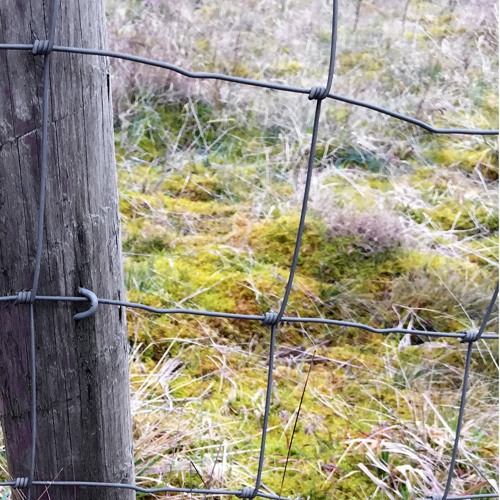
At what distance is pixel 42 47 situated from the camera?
2.66 ft

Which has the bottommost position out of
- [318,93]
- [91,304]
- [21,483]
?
[21,483]

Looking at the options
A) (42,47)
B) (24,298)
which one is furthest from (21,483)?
(42,47)

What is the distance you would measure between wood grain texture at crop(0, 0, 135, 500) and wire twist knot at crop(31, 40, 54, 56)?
19mm

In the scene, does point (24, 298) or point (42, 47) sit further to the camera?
point (24, 298)

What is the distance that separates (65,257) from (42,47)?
0.30m

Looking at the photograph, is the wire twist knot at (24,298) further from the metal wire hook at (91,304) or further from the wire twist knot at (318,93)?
the wire twist knot at (318,93)

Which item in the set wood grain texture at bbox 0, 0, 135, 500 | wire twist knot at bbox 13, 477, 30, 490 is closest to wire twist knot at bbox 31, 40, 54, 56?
wood grain texture at bbox 0, 0, 135, 500

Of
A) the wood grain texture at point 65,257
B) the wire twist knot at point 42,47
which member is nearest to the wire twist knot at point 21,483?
the wood grain texture at point 65,257

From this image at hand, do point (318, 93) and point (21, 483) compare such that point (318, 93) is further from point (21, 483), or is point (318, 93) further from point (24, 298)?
point (21, 483)

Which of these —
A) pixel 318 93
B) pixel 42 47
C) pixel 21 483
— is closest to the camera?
pixel 42 47

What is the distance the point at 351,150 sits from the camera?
310cm

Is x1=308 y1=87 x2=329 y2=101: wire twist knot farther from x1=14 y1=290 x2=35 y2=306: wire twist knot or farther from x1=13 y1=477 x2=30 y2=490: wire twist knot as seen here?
x1=13 y1=477 x2=30 y2=490: wire twist knot

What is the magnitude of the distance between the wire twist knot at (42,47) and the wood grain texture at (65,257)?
0.06 ft

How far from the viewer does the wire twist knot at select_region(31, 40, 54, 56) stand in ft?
2.65
